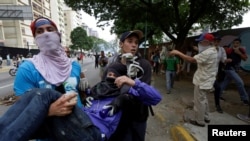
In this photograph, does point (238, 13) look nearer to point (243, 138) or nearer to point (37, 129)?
point (243, 138)

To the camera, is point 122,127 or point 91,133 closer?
point 91,133

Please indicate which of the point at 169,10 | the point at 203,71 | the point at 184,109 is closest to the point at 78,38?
the point at 169,10

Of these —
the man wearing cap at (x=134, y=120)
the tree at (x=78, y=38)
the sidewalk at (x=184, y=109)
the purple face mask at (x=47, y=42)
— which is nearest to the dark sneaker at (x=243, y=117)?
the sidewalk at (x=184, y=109)

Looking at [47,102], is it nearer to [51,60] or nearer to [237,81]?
[51,60]

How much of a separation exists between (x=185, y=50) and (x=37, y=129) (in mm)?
9953

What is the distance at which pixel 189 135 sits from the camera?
3.47m

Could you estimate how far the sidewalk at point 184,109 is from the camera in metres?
3.58

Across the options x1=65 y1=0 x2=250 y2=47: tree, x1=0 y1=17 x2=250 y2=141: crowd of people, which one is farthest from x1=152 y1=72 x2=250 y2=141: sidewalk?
x1=65 y1=0 x2=250 y2=47: tree

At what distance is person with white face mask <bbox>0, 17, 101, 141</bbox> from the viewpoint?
1.09 meters

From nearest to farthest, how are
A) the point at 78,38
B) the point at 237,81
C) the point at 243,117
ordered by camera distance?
the point at 243,117 < the point at 237,81 < the point at 78,38

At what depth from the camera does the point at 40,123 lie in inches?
44.6

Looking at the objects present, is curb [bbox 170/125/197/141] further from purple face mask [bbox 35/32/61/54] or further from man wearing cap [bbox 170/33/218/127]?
purple face mask [bbox 35/32/61/54]

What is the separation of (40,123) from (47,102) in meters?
0.13

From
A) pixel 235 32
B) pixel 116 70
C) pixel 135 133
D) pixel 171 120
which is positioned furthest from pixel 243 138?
pixel 235 32
